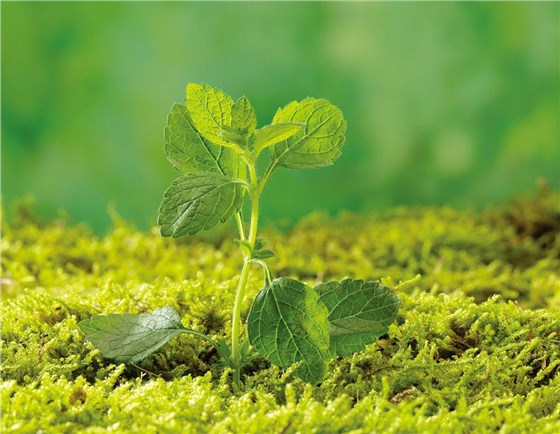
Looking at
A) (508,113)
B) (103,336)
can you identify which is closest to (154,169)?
(508,113)

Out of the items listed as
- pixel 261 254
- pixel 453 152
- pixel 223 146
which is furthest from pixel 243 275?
pixel 453 152

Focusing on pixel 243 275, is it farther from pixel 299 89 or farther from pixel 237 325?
pixel 299 89

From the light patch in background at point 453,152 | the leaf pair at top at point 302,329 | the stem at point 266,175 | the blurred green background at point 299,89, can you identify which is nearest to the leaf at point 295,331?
the leaf pair at top at point 302,329

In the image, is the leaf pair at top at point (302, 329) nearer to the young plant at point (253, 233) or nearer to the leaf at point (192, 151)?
the young plant at point (253, 233)

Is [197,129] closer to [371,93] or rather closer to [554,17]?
[371,93]

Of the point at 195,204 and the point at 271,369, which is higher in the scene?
the point at 195,204

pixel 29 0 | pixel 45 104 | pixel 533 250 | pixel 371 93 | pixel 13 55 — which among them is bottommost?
pixel 533 250
